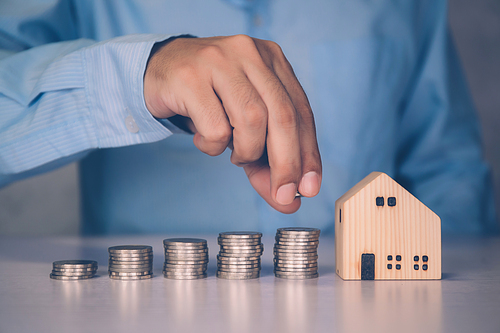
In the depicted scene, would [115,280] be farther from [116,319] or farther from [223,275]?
[116,319]

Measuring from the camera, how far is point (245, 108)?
111cm

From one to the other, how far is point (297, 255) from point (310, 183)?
0.62 ft

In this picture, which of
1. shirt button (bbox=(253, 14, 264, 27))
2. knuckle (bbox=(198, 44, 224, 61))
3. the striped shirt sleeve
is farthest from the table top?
shirt button (bbox=(253, 14, 264, 27))

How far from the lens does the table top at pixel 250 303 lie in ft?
2.30

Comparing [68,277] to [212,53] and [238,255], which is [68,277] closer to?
[238,255]

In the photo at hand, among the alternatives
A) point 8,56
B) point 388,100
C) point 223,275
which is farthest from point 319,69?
point 223,275

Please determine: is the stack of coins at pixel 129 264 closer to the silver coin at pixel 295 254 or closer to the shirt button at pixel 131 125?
the silver coin at pixel 295 254

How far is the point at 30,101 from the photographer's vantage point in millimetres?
1575

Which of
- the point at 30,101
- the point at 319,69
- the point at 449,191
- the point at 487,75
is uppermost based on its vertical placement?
the point at 487,75

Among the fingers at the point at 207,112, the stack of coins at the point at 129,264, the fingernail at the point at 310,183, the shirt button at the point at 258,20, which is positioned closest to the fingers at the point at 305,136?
the fingernail at the point at 310,183

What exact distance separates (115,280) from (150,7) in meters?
1.76

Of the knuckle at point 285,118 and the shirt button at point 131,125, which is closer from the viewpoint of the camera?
the knuckle at point 285,118

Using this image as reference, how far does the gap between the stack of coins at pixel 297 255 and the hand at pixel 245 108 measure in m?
0.09

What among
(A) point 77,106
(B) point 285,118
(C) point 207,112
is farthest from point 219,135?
(A) point 77,106
